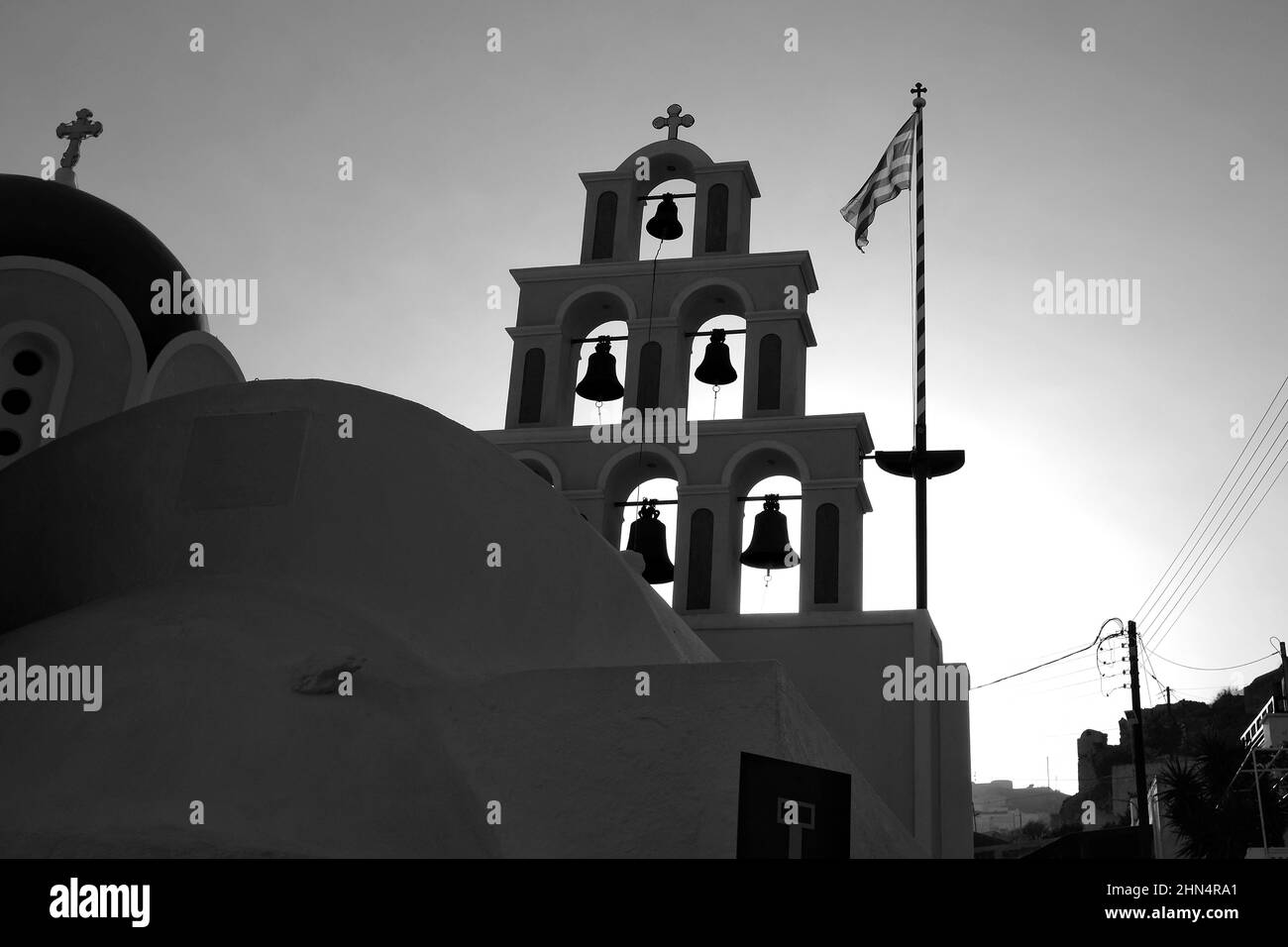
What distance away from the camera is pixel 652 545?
10680mm

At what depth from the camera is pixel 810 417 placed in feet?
35.2

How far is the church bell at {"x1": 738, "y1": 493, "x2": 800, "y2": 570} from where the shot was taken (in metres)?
10.6

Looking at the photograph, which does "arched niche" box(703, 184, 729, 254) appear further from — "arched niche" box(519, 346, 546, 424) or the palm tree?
the palm tree

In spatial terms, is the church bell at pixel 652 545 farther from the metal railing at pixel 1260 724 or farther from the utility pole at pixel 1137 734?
the metal railing at pixel 1260 724

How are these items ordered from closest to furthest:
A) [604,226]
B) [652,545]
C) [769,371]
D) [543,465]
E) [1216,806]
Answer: [652,545], [769,371], [543,465], [604,226], [1216,806]

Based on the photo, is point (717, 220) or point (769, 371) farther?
point (717, 220)

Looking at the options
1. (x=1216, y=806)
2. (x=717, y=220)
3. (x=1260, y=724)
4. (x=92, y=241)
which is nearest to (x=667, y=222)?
(x=717, y=220)

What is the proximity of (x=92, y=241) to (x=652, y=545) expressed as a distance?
5013 millimetres

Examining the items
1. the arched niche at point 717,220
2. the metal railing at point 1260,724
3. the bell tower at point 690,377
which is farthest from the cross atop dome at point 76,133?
the metal railing at point 1260,724

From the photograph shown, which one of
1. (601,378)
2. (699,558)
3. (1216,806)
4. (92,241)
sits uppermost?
(92,241)

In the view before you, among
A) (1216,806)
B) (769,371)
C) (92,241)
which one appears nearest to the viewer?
(92,241)

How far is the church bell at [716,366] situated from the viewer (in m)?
11.1

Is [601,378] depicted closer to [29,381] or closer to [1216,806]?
[29,381]
